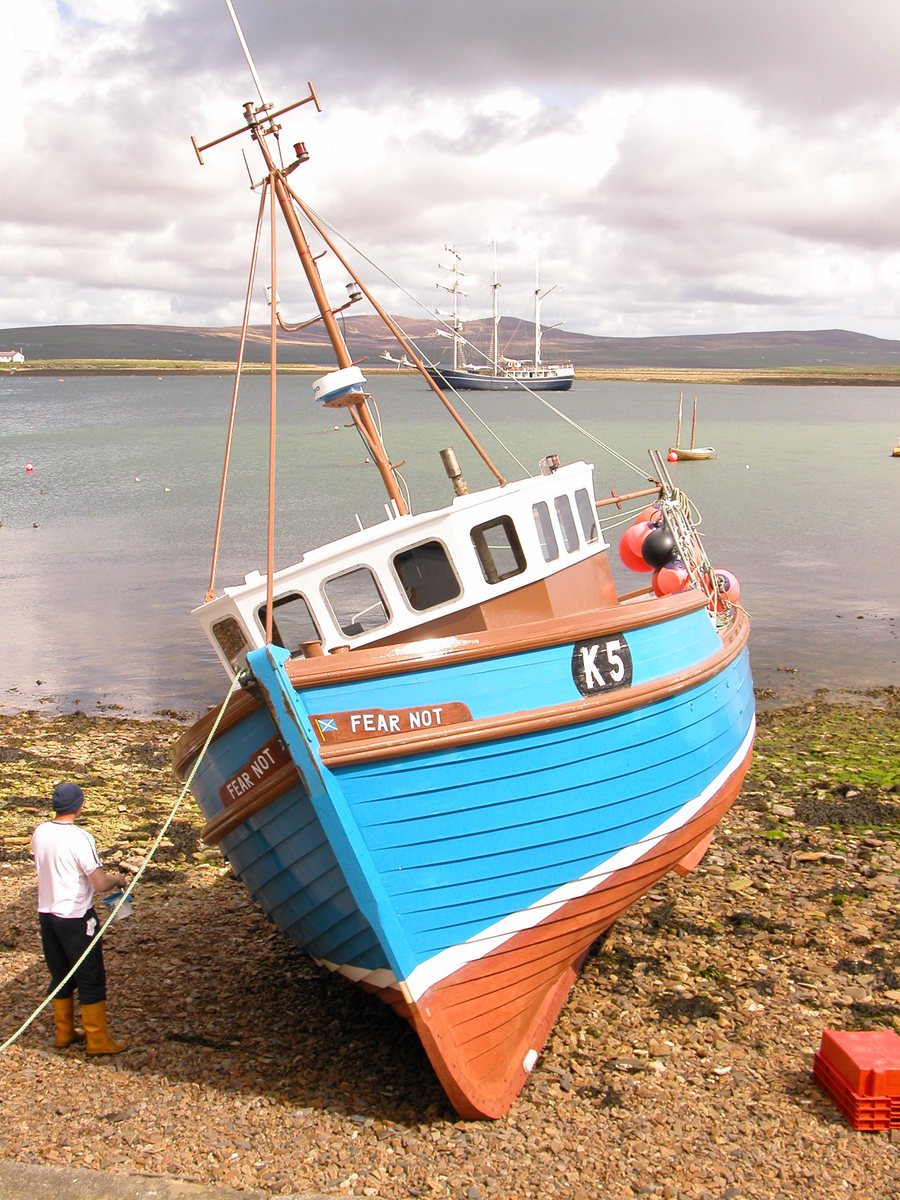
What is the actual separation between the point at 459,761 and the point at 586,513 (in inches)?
138

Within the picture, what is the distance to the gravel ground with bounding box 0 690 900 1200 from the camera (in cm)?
618

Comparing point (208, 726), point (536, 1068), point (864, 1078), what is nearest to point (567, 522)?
point (208, 726)

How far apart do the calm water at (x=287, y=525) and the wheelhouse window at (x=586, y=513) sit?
438 inches

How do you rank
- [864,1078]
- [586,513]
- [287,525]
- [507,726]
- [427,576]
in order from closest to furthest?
[864,1078], [507,726], [427,576], [586,513], [287,525]

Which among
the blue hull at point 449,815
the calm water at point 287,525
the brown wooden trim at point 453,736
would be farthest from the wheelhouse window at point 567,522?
the calm water at point 287,525

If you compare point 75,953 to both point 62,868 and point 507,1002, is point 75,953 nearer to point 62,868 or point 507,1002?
point 62,868

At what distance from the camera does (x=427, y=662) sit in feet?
22.1

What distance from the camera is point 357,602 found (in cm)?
2364

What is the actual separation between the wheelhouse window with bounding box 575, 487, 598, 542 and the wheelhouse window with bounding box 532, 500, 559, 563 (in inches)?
22.2

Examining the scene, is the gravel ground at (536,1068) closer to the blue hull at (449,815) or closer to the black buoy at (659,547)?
the blue hull at (449,815)

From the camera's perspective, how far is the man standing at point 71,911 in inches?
276

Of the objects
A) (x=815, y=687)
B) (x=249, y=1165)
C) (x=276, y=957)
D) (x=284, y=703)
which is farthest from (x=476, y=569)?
(x=815, y=687)

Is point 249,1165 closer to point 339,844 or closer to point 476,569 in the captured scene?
point 339,844

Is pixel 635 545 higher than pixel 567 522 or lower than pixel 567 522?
lower
